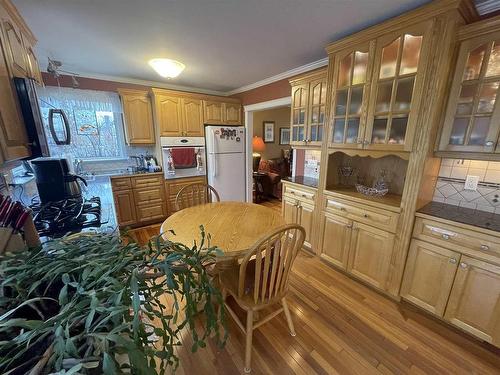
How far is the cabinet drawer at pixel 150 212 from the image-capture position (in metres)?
3.34

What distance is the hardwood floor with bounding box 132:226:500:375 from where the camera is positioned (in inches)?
52.5

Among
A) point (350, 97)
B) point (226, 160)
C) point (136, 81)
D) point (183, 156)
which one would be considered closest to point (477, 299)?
point (350, 97)

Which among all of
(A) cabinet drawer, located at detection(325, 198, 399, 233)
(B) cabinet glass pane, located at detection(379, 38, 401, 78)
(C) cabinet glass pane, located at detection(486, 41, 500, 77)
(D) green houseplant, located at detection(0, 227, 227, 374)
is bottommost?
(A) cabinet drawer, located at detection(325, 198, 399, 233)

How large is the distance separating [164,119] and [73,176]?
1805mm

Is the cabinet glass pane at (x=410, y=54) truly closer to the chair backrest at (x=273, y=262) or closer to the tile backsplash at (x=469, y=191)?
the tile backsplash at (x=469, y=191)

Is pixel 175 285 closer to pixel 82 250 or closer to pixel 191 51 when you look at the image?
pixel 82 250

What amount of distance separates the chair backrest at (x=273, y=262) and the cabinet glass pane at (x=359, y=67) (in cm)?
157

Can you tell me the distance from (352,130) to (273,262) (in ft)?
5.00

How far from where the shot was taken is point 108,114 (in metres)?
3.27

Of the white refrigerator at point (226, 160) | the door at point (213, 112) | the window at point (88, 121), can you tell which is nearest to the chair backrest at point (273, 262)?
the white refrigerator at point (226, 160)

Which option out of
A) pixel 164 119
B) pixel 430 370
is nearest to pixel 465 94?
pixel 430 370

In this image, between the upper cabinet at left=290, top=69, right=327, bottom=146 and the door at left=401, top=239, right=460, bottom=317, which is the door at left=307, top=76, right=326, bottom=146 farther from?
the door at left=401, top=239, right=460, bottom=317

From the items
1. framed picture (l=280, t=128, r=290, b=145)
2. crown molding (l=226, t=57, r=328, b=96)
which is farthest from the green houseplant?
framed picture (l=280, t=128, r=290, b=145)

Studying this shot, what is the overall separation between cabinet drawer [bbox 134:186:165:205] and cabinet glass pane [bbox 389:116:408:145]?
10.8 feet
